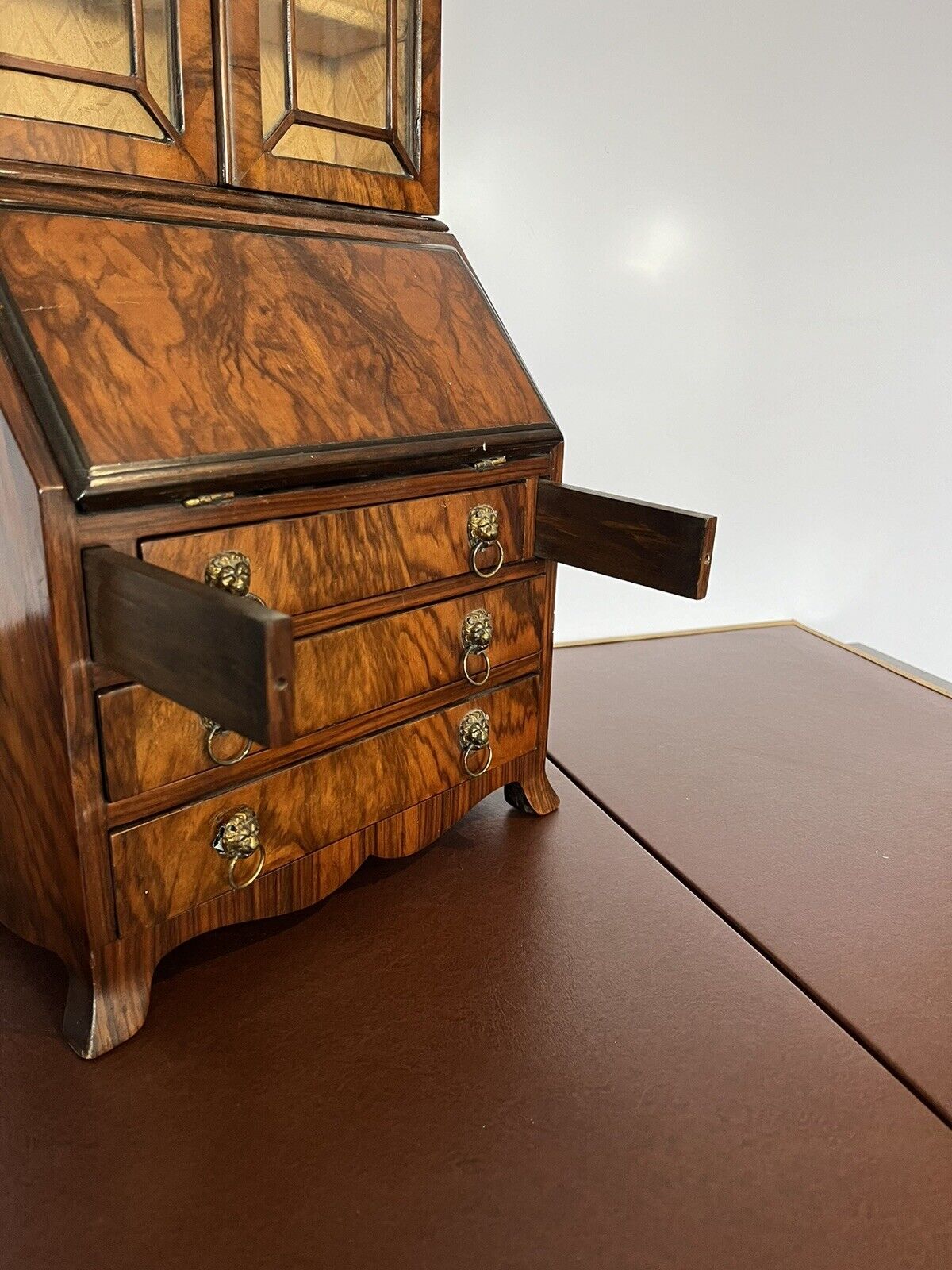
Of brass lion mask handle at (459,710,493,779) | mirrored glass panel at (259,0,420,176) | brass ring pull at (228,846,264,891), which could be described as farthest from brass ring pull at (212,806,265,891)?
mirrored glass panel at (259,0,420,176)

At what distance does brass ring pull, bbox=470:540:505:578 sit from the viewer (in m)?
1.08

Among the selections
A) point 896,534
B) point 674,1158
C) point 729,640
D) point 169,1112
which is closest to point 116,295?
point 169,1112

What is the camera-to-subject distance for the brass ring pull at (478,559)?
1.08 meters

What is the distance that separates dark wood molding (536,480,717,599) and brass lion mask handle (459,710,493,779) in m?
0.20

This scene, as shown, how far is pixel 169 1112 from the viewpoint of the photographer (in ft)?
2.72

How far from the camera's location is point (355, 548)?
95 centimetres

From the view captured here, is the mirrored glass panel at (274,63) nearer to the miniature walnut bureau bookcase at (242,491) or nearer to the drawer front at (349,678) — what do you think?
the miniature walnut bureau bookcase at (242,491)

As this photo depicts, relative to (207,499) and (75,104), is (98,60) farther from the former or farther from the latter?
(207,499)

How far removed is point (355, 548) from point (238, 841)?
0.30 meters

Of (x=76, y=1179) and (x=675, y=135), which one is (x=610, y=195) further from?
(x=76, y=1179)

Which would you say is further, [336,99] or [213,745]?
[336,99]

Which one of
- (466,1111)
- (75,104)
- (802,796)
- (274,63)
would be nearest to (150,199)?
(75,104)

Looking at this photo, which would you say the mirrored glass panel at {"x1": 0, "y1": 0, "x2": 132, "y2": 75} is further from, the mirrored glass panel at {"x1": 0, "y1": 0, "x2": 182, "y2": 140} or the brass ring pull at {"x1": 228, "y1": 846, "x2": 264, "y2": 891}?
the brass ring pull at {"x1": 228, "y1": 846, "x2": 264, "y2": 891}

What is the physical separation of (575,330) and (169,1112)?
1.42 metres
